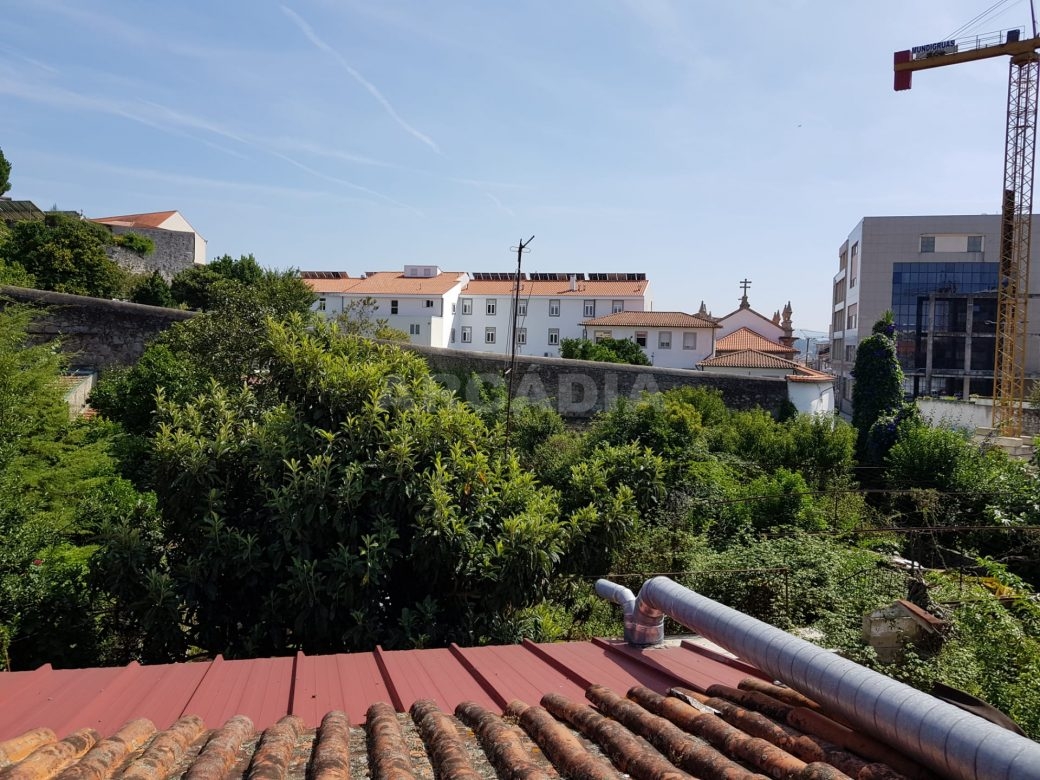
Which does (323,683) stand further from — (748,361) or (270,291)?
(748,361)

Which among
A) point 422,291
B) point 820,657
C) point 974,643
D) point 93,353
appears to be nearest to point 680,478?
point 974,643

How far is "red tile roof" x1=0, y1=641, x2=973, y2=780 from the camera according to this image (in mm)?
2719

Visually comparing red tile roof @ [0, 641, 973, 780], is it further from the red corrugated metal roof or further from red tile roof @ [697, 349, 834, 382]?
red tile roof @ [697, 349, 834, 382]

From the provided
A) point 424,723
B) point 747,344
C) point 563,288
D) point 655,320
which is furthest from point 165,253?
point 424,723

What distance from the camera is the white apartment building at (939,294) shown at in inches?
1821

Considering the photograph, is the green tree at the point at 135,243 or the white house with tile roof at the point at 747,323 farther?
the white house with tile roof at the point at 747,323

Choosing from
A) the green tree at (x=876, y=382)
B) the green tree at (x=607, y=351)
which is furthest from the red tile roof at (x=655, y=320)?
the green tree at (x=876, y=382)

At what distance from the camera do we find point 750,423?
789 inches

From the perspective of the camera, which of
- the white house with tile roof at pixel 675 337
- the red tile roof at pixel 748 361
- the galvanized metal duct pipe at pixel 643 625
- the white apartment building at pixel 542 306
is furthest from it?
the white apartment building at pixel 542 306

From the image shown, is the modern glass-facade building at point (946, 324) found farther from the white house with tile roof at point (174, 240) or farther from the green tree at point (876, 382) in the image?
the white house with tile roof at point (174, 240)

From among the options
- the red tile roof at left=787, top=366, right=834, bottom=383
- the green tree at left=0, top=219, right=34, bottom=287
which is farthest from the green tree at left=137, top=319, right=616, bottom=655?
the green tree at left=0, top=219, right=34, bottom=287

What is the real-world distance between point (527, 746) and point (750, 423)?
1807 centimetres

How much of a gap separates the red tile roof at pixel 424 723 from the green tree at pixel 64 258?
99.0 feet

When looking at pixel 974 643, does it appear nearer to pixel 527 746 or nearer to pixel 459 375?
pixel 527 746
